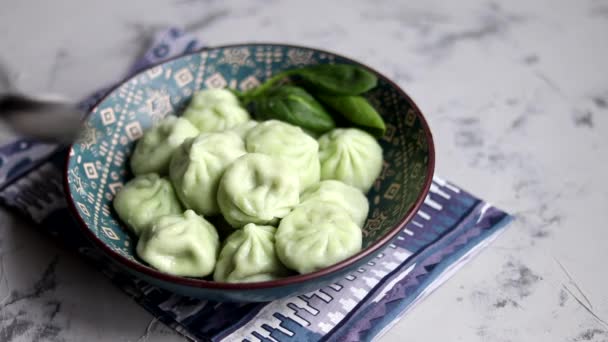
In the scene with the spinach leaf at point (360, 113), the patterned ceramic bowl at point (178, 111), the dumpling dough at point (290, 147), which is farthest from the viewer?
the spinach leaf at point (360, 113)

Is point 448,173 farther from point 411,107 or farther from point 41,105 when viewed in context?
point 41,105

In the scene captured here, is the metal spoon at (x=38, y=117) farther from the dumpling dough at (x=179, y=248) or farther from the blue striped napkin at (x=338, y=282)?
the blue striped napkin at (x=338, y=282)

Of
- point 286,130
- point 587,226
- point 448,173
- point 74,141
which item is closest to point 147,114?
point 74,141

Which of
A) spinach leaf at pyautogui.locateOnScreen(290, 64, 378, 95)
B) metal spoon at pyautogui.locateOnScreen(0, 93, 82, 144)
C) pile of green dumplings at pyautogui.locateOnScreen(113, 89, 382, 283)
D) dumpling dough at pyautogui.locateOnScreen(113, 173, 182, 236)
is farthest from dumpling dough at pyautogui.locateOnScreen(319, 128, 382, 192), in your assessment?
metal spoon at pyautogui.locateOnScreen(0, 93, 82, 144)

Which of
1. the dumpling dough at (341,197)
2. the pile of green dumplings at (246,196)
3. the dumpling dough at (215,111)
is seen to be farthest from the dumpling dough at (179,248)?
the dumpling dough at (215,111)

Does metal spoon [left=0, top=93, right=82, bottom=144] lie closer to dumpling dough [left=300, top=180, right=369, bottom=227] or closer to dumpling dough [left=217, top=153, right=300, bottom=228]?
dumpling dough [left=217, top=153, right=300, bottom=228]

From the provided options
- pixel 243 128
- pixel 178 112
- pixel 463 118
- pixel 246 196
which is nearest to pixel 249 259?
pixel 246 196

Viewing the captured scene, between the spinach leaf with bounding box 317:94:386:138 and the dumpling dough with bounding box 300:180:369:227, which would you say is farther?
the spinach leaf with bounding box 317:94:386:138
